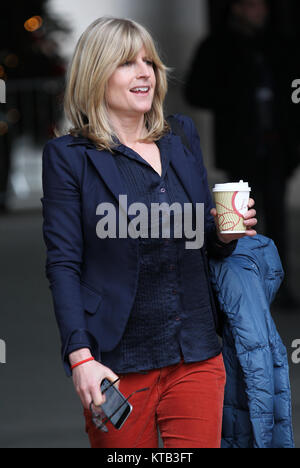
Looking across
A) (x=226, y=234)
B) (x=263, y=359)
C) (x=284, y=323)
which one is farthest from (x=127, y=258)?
(x=284, y=323)

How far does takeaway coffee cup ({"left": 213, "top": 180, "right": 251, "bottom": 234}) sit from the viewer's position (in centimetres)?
244

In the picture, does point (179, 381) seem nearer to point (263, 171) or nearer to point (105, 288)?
point (105, 288)

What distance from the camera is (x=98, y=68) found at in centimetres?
247

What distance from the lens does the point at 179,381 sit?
248 centimetres

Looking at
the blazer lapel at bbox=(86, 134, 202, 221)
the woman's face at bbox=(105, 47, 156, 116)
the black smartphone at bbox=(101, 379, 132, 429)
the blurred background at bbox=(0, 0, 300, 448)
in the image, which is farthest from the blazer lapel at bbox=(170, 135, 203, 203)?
the black smartphone at bbox=(101, 379, 132, 429)

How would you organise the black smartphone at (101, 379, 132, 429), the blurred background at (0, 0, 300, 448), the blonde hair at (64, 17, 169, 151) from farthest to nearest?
the blurred background at (0, 0, 300, 448) → the blonde hair at (64, 17, 169, 151) → the black smartphone at (101, 379, 132, 429)

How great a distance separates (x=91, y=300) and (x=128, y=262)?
0.14m

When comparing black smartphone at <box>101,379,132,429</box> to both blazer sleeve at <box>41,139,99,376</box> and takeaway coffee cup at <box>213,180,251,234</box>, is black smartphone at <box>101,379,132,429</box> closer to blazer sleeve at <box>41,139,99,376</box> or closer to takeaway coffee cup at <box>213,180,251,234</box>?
blazer sleeve at <box>41,139,99,376</box>

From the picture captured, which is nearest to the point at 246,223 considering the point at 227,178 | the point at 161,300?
the point at 161,300

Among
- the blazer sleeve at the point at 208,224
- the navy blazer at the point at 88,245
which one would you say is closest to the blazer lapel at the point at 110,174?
the navy blazer at the point at 88,245

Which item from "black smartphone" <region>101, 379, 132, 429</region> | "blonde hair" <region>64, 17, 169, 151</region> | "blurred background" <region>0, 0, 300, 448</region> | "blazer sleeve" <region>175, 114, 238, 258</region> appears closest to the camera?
"black smartphone" <region>101, 379, 132, 429</region>

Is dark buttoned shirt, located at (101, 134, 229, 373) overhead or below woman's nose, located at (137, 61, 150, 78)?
below

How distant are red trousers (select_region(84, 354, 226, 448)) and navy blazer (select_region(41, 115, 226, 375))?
167 mm

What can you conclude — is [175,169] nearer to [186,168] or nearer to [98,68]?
[186,168]
